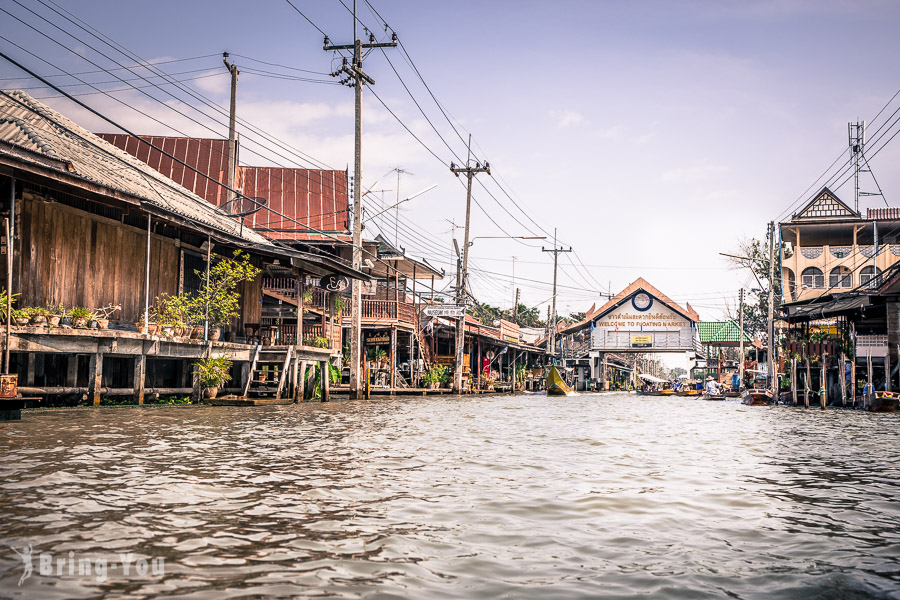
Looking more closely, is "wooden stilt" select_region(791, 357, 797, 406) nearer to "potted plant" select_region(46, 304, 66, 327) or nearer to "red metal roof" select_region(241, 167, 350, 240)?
"red metal roof" select_region(241, 167, 350, 240)

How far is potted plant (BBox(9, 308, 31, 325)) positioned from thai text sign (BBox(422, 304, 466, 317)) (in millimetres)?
22244

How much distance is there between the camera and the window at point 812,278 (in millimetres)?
44969

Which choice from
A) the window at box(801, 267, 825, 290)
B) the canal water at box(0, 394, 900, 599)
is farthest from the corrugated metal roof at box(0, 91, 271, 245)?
the window at box(801, 267, 825, 290)

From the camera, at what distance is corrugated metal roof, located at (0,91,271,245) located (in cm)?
1536

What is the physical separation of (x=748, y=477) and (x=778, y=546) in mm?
3501

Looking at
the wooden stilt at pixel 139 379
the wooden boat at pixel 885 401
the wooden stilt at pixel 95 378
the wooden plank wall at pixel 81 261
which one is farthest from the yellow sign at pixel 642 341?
the wooden stilt at pixel 95 378

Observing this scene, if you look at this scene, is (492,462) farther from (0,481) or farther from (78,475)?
(0,481)

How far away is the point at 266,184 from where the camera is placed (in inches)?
1353

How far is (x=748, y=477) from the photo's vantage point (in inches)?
334

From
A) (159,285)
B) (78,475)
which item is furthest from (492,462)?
(159,285)

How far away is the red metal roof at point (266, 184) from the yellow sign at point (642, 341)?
1151 inches

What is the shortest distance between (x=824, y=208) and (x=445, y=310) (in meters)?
25.9

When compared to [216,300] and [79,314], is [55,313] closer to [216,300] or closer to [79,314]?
[79,314]

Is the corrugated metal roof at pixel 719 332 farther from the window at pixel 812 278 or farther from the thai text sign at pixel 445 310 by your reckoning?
the thai text sign at pixel 445 310
